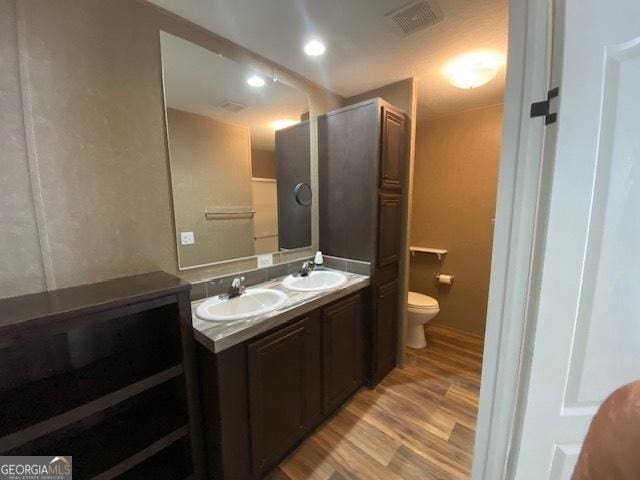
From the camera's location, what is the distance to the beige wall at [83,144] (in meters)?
0.97

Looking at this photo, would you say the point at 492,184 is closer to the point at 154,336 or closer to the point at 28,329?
the point at 154,336

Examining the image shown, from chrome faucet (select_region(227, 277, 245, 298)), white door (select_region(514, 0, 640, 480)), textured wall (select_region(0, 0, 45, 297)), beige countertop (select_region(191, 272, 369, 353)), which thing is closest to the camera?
white door (select_region(514, 0, 640, 480))

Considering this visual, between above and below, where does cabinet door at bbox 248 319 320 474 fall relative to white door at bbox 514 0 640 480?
below

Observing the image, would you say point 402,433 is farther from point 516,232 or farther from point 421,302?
point 516,232

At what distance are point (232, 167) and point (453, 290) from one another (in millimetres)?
2680

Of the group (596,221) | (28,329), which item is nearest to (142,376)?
(28,329)

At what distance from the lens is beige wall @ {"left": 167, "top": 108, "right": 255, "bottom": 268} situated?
140 cm

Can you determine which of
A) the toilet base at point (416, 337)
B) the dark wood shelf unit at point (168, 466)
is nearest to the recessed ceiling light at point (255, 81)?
the dark wood shelf unit at point (168, 466)

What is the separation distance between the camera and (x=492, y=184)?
2.60 meters

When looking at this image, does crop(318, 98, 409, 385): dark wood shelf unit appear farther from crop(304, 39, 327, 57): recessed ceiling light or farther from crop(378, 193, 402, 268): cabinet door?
crop(304, 39, 327, 57): recessed ceiling light

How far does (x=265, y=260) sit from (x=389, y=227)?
99cm

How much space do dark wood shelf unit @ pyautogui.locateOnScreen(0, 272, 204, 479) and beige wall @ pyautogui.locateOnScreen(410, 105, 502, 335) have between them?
9.00 ft

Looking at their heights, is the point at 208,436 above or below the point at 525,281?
below

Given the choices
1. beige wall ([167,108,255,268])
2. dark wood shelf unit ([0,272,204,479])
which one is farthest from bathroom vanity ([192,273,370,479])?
beige wall ([167,108,255,268])
